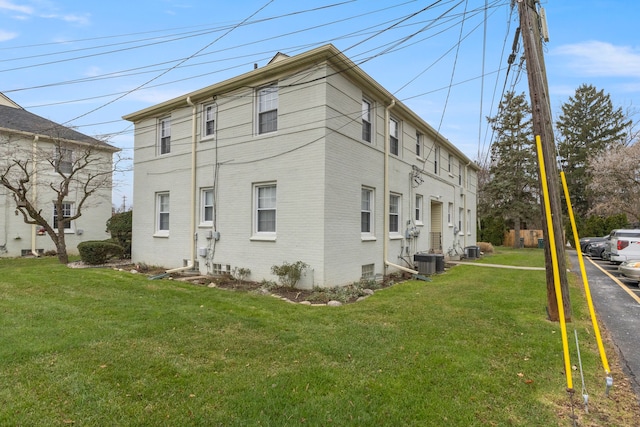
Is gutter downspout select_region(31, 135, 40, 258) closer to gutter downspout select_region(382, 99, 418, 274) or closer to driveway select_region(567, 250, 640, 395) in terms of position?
gutter downspout select_region(382, 99, 418, 274)

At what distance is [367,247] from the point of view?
10586 millimetres

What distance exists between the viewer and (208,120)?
1163cm

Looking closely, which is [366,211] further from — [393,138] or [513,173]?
[513,173]

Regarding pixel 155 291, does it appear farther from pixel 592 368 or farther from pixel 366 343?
pixel 592 368

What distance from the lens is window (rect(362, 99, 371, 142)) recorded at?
35.1 feet

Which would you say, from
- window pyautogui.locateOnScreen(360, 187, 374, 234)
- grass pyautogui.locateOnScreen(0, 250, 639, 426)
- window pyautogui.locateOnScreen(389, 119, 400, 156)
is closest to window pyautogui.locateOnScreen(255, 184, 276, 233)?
window pyautogui.locateOnScreen(360, 187, 374, 234)

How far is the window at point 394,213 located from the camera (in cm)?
1234

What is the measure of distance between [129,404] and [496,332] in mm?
5090

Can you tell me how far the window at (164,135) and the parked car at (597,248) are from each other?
22.5 meters

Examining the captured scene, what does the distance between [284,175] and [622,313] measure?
26.6ft

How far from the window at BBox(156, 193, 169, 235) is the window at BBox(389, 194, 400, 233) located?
25.9 ft

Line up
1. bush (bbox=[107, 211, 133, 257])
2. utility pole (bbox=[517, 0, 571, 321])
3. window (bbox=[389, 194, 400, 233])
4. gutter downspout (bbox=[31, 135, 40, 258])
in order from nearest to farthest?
utility pole (bbox=[517, 0, 571, 321]), window (bbox=[389, 194, 400, 233]), bush (bbox=[107, 211, 133, 257]), gutter downspout (bbox=[31, 135, 40, 258])

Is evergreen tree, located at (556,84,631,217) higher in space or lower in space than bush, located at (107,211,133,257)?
higher

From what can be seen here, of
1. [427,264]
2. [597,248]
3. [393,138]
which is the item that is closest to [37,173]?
[393,138]
